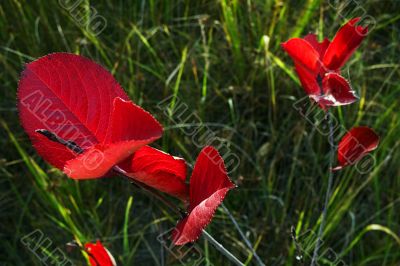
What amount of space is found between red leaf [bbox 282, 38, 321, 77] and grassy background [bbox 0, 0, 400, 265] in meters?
0.66

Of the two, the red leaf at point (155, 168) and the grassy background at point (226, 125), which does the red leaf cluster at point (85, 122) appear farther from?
the grassy background at point (226, 125)

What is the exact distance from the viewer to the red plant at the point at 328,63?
0.84m

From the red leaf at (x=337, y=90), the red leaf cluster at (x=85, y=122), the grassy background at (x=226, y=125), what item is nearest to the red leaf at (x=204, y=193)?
the red leaf cluster at (x=85, y=122)

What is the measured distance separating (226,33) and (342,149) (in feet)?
3.49

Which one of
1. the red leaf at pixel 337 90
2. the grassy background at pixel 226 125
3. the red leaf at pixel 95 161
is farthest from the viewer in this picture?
the grassy background at pixel 226 125

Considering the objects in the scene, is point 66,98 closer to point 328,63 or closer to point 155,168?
point 155,168

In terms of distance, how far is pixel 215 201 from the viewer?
0.55 meters

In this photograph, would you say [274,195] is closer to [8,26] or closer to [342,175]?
[342,175]

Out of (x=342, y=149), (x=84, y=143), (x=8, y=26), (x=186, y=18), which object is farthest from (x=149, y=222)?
(x=84, y=143)

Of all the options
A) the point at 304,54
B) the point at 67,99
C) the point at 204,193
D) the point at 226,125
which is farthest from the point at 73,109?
the point at 226,125

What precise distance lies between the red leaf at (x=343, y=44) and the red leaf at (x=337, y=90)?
0.11ft

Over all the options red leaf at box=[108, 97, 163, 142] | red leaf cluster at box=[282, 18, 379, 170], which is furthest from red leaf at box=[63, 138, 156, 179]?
red leaf cluster at box=[282, 18, 379, 170]

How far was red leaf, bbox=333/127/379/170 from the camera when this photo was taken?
35.3 inches

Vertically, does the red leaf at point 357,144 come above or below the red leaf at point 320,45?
below
